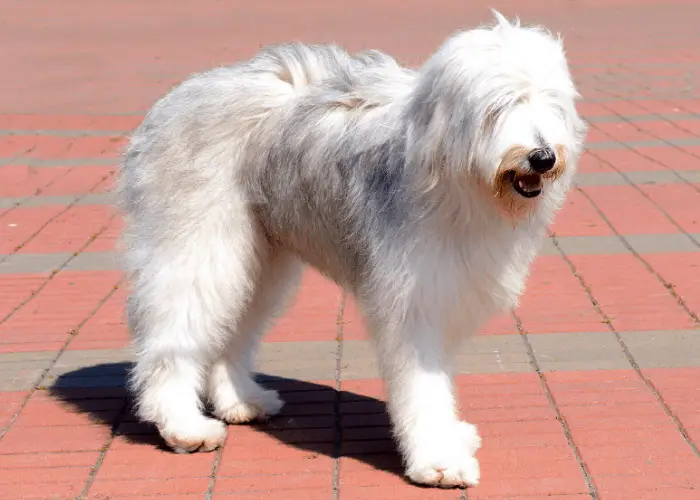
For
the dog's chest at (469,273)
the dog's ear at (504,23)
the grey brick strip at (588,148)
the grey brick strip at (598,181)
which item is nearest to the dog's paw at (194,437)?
the dog's chest at (469,273)

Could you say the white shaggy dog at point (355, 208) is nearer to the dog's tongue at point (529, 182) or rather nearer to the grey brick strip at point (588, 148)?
the dog's tongue at point (529, 182)

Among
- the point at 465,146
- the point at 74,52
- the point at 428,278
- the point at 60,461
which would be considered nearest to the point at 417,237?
the point at 428,278

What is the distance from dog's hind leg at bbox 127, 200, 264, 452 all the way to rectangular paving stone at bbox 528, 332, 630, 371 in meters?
1.64

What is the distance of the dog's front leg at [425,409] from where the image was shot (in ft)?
13.6

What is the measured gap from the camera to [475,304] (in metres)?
4.20

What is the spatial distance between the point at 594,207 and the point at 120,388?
4.18 m

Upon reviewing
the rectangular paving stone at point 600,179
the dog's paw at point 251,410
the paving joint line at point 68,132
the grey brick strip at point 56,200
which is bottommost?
the paving joint line at point 68,132

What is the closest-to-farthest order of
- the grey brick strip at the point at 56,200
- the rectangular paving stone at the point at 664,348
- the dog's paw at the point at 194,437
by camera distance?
the dog's paw at the point at 194,437
the rectangular paving stone at the point at 664,348
the grey brick strip at the point at 56,200

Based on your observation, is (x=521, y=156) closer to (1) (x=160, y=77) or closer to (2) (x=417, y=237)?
(2) (x=417, y=237)

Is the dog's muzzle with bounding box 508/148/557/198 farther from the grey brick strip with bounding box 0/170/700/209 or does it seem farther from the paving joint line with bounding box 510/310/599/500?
the grey brick strip with bounding box 0/170/700/209

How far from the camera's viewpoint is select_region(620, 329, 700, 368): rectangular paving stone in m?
5.43

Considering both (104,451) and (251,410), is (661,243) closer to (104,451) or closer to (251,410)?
(251,410)

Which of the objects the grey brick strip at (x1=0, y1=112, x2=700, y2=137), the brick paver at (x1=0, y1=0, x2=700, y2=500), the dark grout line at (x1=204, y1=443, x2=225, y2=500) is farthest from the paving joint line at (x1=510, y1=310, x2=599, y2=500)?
the grey brick strip at (x1=0, y1=112, x2=700, y2=137)

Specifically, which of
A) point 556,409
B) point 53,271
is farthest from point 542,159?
point 53,271
